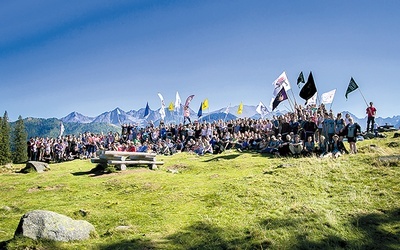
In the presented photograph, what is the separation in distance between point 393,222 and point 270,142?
49.5 ft

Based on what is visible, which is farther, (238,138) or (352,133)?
(238,138)

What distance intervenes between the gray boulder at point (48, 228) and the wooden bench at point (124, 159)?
1047cm

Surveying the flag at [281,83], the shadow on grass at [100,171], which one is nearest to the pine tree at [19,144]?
the shadow on grass at [100,171]

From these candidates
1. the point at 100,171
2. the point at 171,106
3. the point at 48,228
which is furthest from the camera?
the point at 171,106

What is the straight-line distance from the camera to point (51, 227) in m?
8.27

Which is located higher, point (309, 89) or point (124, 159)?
point (309, 89)

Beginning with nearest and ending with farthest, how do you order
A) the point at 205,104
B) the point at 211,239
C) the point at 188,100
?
1. the point at 211,239
2. the point at 188,100
3. the point at 205,104

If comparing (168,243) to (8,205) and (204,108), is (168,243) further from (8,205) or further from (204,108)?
(204,108)

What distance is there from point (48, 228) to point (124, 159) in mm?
11475

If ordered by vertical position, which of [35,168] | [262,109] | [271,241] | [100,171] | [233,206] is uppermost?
[262,109]

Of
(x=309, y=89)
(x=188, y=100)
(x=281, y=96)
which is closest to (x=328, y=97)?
(x=281, y=96)

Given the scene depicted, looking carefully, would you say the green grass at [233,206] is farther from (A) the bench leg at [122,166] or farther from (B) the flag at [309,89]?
(B) the flag at [309,89]

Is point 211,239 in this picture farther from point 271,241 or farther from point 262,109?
point 262,109

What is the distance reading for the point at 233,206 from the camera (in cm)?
1144
